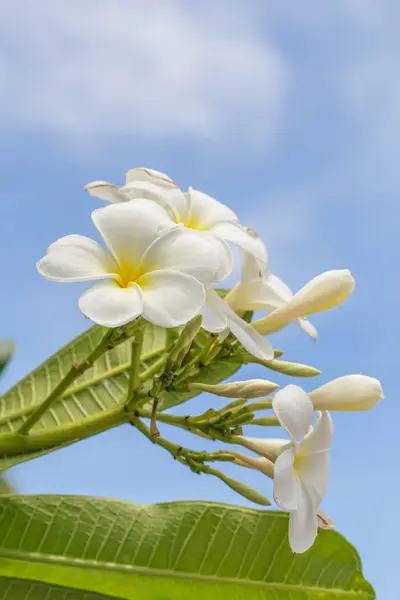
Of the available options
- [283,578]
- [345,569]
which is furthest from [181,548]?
[345,569]

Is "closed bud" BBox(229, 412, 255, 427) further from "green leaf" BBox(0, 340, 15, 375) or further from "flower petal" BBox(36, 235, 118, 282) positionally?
"green leaf" BBox(0, 340, 15, 375)

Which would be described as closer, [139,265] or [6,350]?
[139,265]

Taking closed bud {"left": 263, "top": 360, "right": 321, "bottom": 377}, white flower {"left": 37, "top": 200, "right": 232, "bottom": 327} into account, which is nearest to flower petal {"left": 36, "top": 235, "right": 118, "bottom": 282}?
white flower {"left": 37, "top": 200, "right": 232, "bottom": 327}

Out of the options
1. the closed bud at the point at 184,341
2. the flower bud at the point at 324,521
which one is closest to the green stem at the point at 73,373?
the closed bud at the point at 184,341

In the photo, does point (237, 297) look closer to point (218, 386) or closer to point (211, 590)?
point (218, 386)

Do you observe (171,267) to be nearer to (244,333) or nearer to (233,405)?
(244,333)

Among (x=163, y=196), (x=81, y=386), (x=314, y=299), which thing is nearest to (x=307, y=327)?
(x=314, y=299)
